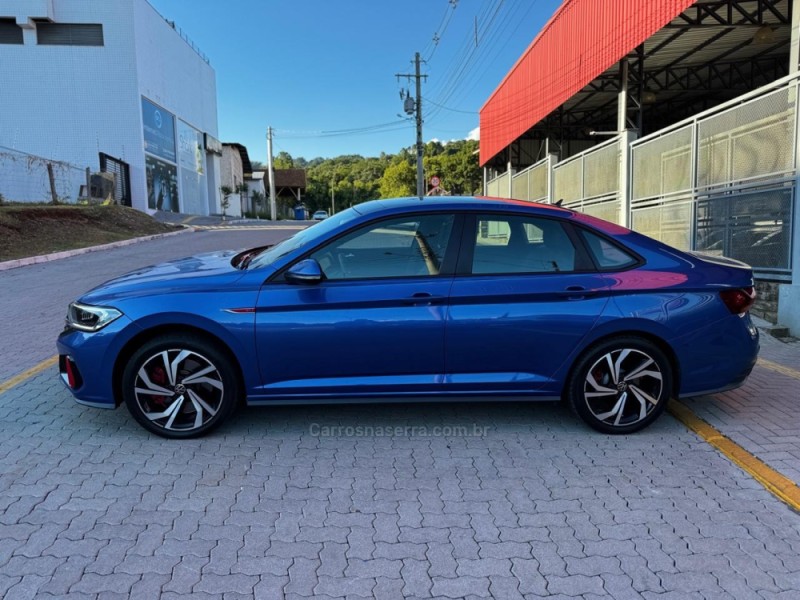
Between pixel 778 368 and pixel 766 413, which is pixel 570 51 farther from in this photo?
pixel 766 413

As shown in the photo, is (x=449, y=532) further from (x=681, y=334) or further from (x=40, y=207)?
(x=40, y=207)

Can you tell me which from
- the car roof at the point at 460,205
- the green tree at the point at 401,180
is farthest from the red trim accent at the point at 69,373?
the green tree at the point at 401,180

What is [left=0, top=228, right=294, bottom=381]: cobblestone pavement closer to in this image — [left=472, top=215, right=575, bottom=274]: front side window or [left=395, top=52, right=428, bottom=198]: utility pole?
[left=472, top=215, right=575, bottom=274]: front side window

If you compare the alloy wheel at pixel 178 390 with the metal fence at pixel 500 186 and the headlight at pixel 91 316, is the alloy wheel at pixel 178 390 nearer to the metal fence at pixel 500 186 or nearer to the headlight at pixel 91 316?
the headlight at pixel 91 316

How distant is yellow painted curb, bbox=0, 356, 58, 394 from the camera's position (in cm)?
469

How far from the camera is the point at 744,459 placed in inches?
137

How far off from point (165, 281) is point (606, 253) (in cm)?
300

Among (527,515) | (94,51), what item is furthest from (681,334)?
(94,51)

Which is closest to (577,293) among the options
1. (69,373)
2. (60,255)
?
(69,373)

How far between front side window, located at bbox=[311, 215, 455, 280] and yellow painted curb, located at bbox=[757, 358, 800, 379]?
3.74 m

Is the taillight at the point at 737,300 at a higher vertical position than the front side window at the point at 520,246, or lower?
lower

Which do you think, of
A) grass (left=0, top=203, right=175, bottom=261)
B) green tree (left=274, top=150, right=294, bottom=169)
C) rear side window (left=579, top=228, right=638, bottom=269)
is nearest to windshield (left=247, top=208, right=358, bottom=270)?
rear side window (left=579, top=228, right=638, bottom=269)

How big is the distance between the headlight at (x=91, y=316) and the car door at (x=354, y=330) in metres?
0.94

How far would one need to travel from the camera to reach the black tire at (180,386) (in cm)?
353
